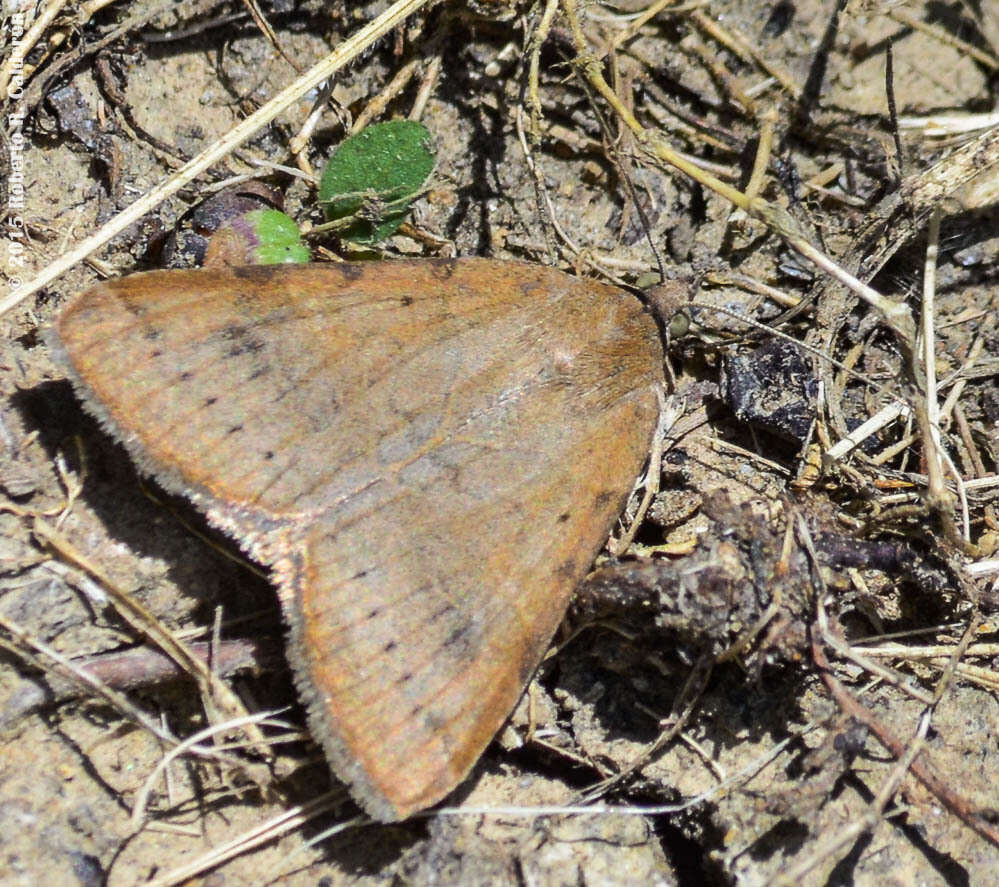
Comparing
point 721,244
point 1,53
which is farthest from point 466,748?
point 1,53

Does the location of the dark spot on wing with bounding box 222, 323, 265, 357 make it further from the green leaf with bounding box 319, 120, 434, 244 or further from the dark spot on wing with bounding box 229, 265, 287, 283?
the green leaf with bounding box 319, 120, 434, 244

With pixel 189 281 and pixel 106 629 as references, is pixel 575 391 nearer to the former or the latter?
pixel 189 281

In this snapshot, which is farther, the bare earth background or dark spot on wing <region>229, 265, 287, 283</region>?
dark spot on wing <region>229, 265, 287, 283</region>

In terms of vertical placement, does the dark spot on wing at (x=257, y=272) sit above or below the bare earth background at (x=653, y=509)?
above

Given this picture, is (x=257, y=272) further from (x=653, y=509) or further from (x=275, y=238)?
(x=653, y=509)

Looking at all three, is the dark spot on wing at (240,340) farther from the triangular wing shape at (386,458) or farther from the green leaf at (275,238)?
the green leaf at (275,238)

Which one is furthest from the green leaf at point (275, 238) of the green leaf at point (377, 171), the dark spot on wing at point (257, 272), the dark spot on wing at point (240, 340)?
the dark spot on wing at point (240, 340)

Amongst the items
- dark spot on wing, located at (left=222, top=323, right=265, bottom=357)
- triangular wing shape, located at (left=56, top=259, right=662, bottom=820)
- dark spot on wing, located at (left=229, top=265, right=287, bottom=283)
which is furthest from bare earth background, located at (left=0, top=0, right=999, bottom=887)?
dark spot on wing, located at (left=229, top=265, right=287, bottom=283)
